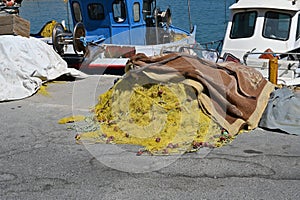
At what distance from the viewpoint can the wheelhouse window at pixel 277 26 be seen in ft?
34.8

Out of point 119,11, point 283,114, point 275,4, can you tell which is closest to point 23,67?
point 119,11

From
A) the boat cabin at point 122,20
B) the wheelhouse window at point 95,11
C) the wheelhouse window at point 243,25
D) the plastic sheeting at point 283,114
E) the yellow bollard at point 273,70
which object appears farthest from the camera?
the wheelhouse window at point 95,11

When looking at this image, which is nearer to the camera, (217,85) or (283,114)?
(217,85)

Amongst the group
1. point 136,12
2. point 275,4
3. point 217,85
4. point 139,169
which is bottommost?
point 139,169

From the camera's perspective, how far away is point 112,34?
1345 centimetres

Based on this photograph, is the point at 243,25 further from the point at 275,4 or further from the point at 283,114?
the point at 283,114

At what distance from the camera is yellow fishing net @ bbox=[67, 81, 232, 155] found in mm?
5750

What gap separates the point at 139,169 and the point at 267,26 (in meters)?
7.00

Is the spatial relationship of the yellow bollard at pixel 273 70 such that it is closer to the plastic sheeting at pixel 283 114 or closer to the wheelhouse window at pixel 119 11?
the plastic sheeting at pixel 283 114

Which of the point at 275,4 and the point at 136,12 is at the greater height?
the point at 275,4

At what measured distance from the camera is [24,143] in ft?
19.7

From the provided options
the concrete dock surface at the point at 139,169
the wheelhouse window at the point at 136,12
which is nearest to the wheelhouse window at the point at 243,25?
the wheelhouse window at the point at 136,12

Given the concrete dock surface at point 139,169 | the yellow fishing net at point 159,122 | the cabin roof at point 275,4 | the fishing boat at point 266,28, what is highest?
the cabin roof at point 275,4

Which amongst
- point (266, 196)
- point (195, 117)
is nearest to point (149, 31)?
point (195, 117)
